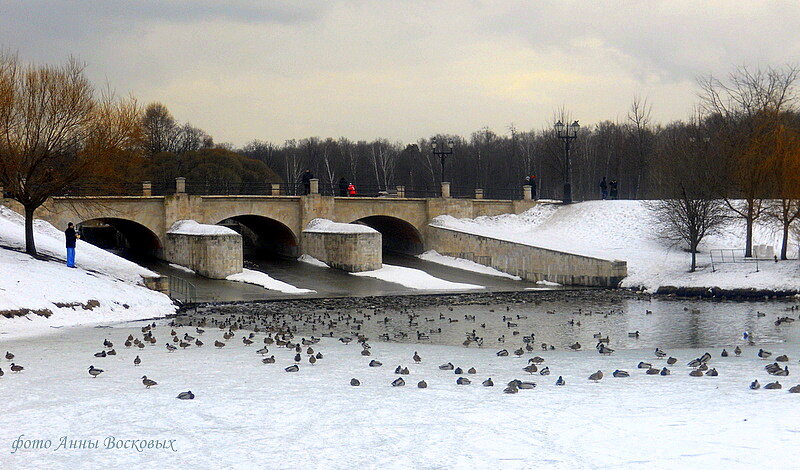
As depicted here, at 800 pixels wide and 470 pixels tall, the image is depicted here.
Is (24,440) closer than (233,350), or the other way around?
(24,440)

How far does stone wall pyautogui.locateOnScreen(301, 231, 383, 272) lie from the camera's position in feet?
131

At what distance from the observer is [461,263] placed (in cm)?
4400

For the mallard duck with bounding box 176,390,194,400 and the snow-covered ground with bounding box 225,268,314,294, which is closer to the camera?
the mallard duck with bounding box 176,390,194,400

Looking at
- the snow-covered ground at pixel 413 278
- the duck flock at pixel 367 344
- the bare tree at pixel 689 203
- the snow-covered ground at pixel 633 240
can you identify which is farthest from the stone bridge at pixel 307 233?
the duck flock at pixel 367 344

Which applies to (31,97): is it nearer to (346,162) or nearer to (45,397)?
(45,397)

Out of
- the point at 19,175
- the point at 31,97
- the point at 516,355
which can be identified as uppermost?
the point at 31,97

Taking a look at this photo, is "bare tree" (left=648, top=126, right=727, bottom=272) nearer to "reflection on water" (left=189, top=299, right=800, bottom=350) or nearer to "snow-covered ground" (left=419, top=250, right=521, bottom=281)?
"reflection on water" (left=189, top=299, right=800, bottom=350)

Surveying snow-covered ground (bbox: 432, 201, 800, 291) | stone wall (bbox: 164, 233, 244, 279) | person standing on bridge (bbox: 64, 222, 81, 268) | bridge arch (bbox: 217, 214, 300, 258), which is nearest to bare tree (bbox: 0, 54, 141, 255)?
person standing on bridge (bbox: 64, 222, 81, 268)

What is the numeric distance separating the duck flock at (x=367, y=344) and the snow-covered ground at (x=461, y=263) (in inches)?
564

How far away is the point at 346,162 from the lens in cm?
9200

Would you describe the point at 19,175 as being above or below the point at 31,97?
below

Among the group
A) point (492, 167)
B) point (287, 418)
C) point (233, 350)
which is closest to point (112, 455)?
point (287, 418)

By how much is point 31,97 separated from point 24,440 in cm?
2159

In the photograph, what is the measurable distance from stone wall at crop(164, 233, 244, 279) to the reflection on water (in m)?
8.98
